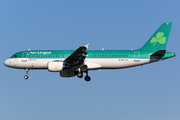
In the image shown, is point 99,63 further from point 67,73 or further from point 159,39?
point 159,39

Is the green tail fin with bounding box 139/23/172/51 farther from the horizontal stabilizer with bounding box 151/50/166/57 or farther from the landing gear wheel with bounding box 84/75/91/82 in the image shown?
the landing gear wheel with bounding box 84/75/91/82

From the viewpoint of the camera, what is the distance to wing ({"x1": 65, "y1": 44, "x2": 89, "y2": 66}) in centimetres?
5697

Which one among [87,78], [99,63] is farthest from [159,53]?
[87,78]

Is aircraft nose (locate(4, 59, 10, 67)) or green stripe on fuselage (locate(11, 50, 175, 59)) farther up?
green stripe on fuselage (locate(11, 50, 175, 59))

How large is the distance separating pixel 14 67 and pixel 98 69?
11.9 metres

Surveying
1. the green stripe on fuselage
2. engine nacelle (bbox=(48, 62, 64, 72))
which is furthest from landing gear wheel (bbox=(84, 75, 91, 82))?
engine nacelle (bbox=(48, 62, 64, 72))

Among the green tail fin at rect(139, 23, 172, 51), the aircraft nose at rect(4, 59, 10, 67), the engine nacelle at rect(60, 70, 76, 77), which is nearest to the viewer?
the green tail fin at rect(139, 23, 172, 51)

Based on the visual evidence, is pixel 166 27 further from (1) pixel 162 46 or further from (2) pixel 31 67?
(2) pixel 31 67

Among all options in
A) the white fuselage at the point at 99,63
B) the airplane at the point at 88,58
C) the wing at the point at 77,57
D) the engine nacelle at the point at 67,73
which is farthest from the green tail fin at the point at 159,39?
the engine nacelle at the point at 67,73

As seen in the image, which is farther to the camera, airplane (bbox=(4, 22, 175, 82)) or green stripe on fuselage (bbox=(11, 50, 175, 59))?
green stripe on fuselage (bbox=(11, 50, 175, 59))

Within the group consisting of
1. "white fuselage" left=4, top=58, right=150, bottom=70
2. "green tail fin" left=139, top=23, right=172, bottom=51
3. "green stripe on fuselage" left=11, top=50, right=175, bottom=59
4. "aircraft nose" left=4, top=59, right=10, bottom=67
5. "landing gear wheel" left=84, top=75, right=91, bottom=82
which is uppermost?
"green tail fin" left=139, top=23, right=172, bottom=51

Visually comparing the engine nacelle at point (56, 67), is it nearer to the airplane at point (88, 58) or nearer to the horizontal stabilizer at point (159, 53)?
the airplane at point (88, 58)

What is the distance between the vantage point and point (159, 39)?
61.1m

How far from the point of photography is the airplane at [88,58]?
5822cm
